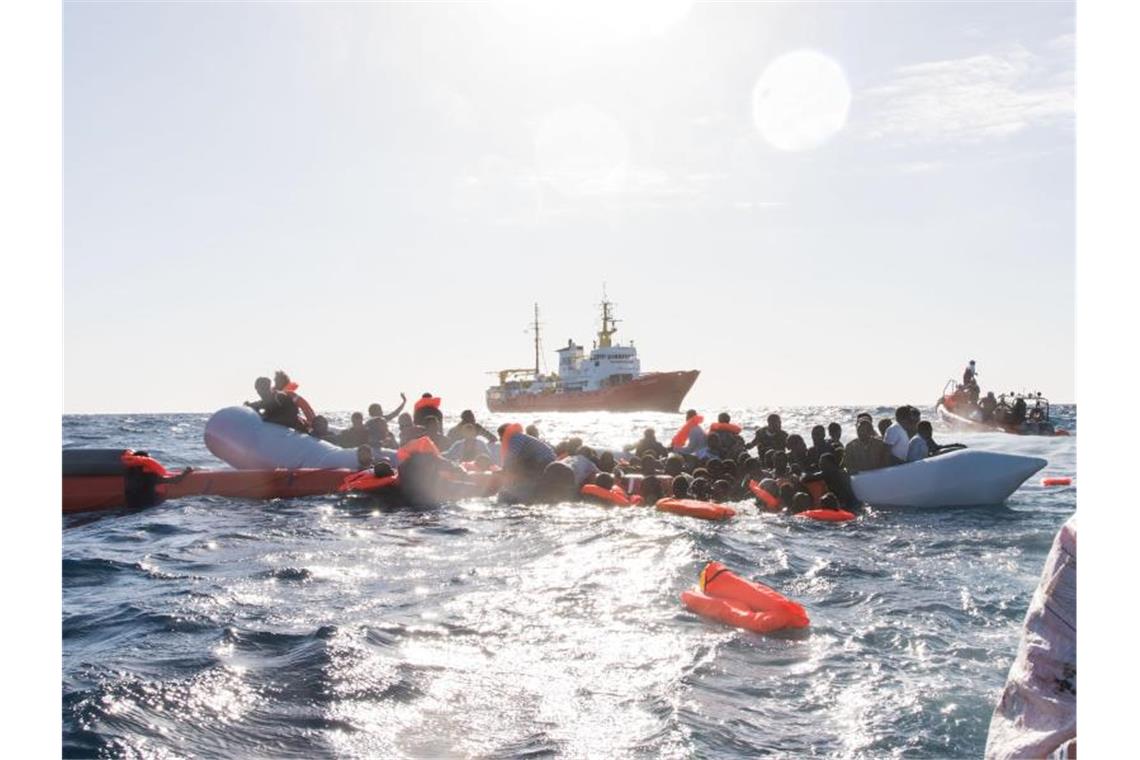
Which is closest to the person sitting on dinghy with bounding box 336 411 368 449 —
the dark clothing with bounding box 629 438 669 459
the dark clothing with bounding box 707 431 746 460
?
the dark clothing with bounding box 629 438 669 459

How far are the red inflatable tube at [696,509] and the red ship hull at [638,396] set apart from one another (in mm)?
52912

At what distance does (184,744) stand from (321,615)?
9.24 feet

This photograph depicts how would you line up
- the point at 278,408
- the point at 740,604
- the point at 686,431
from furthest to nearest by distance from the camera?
the point at 686,431, the point at 278,408, the point at 740,604

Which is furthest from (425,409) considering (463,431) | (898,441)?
(898,441)

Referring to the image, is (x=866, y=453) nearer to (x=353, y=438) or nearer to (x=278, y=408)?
(x=353, y=438)

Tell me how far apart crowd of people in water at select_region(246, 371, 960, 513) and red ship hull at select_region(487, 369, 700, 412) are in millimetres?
49271

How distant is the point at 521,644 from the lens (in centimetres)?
713

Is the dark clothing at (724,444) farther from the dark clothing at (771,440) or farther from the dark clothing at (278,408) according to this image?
the dark clothing at (278,408)

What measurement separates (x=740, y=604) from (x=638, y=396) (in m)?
60.7

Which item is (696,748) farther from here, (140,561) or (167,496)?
(167,496)

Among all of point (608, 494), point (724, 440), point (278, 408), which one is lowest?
point (608, 494)

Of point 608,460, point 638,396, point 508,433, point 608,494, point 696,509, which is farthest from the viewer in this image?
point 638,396

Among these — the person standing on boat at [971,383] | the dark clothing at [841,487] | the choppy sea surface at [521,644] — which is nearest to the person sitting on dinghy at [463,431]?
the choppy sea surface at [521,644]

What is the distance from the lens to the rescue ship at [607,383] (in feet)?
225
